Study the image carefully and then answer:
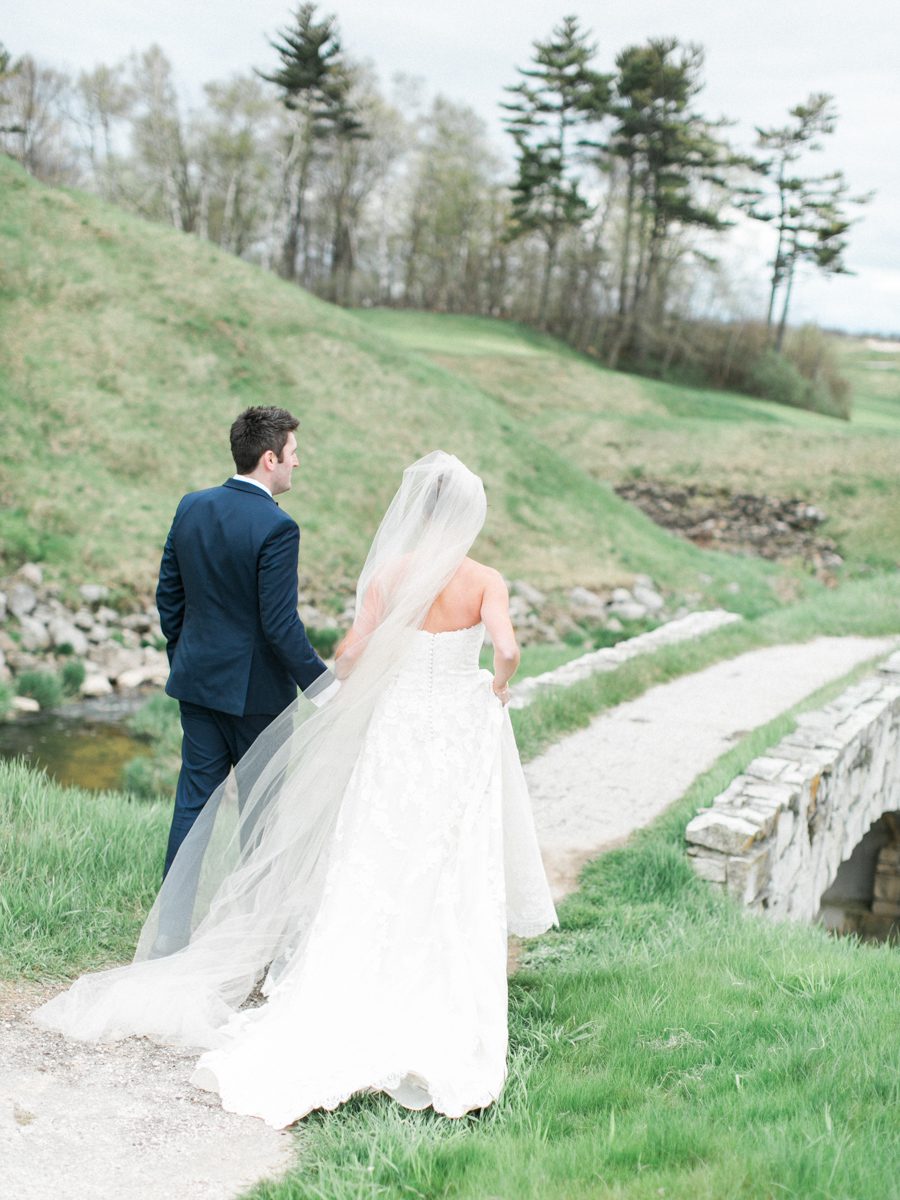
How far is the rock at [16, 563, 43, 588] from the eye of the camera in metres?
15.1

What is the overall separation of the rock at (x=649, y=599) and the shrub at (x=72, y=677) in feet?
36.4

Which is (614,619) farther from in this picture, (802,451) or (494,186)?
(494,186)

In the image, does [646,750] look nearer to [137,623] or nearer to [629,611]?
[137,623]

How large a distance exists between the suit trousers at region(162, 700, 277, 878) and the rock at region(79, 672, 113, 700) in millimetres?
9250

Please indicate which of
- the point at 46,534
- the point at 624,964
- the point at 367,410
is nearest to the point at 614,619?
the point at 367,410

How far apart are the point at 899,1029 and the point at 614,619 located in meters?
15.9

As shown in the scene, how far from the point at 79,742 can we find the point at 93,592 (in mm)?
4074

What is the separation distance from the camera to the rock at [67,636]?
46.7ft

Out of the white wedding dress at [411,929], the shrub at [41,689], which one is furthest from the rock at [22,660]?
the white wedding dress at [411,929]

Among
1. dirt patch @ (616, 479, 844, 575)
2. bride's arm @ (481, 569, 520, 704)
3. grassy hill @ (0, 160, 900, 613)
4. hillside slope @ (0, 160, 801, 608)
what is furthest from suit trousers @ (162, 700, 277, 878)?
dirt patch @ (616, 479, 844, 575)

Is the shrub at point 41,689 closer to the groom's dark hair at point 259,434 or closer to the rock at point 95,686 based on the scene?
the rock at point 95,686

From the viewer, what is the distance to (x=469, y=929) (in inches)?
157

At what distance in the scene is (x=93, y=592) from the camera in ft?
50.2

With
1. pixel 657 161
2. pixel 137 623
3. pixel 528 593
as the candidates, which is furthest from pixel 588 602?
pixel 657 161
